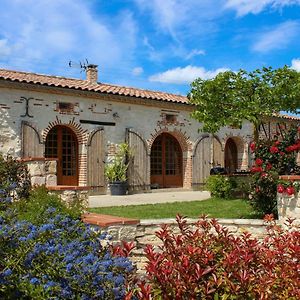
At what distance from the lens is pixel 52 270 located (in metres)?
2.59

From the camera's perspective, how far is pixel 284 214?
251 inches

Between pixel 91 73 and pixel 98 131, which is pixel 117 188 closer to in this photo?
pixel 98 131

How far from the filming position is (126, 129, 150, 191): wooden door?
1439cm

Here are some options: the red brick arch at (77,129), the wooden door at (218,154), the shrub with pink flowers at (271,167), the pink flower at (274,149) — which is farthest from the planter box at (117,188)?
the pink flower at (274,149)

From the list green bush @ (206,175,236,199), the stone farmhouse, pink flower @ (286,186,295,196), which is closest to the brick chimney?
the stone farmhouse

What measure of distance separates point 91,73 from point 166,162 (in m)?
4.44

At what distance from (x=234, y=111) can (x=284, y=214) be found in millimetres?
4914

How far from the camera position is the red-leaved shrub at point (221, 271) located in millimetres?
2359

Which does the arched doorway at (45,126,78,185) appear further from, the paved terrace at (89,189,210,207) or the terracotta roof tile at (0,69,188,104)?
the terracotta roof tile at (0,69,188,104)

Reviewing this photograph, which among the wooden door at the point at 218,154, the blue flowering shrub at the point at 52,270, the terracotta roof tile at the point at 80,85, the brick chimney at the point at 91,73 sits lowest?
the blue flowering shrub at the point at 52,270

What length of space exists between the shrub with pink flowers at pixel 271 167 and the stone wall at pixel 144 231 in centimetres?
138

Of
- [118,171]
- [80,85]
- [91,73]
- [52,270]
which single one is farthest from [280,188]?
[91,73]

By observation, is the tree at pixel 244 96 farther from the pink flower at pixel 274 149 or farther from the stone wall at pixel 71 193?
the stone wall at pixel 71 193

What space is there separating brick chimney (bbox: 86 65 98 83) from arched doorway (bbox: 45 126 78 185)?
8.46 ft
